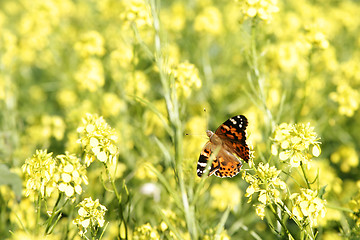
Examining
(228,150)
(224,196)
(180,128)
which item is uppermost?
(180,128)

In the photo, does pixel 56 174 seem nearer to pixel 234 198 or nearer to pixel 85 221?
pixel 85 221

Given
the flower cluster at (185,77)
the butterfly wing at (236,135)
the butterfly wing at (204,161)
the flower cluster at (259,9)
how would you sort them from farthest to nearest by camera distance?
the flower cluster at (185,77)
the flower cluster at (259,9)
the butterfly wing at (236,135)
the butterfly wing at (204,161)

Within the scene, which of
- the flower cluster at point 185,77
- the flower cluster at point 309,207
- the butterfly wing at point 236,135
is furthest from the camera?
the flower cluster at point 185,77

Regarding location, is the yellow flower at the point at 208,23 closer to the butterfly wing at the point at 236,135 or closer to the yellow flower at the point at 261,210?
the butterfly wing at the point at 236,135

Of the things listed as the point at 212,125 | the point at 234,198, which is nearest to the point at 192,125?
the point at 212,125

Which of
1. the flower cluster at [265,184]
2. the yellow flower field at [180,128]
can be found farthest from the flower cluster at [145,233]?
the flower cluster at [265,184]

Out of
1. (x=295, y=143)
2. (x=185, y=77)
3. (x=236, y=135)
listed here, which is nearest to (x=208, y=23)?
(x=185, y=77)

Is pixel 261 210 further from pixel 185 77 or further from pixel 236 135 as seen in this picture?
pixel 185 77
